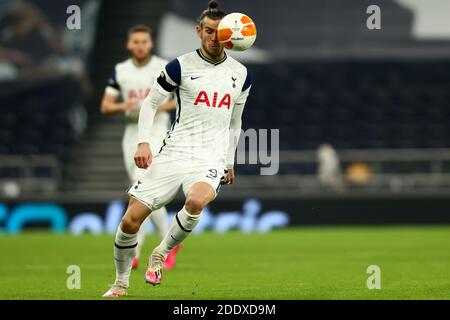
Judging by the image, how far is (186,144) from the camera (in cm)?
868

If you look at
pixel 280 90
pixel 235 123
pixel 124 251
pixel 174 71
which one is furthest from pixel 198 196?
pixel 280 90

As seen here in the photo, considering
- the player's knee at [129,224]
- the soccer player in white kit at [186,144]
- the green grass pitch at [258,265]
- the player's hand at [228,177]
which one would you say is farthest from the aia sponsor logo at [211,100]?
the green grass pitch at [258,265]

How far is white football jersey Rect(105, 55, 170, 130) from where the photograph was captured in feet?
39.4

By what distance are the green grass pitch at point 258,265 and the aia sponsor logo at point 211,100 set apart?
155cm

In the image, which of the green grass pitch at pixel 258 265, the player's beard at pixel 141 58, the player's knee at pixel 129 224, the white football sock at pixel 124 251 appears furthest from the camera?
the player's beard at pixel 141 58

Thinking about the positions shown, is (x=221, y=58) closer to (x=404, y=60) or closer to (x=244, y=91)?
(x=244, y=91)

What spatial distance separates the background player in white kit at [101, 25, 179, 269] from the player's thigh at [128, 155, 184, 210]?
318cm

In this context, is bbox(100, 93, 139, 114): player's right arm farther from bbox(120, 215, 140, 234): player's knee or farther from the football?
the football

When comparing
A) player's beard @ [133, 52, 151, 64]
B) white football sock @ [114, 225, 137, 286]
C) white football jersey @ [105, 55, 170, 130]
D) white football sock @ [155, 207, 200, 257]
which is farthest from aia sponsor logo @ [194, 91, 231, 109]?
player's beard @ [133, 52, 151, 64]

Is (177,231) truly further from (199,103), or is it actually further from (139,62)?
(139,62)

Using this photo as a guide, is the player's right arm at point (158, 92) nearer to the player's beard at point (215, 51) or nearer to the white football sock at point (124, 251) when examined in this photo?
the player's beard at point (215, 51)

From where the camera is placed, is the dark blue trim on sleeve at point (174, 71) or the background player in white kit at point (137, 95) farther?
the background player in white kit at point (137, 95)

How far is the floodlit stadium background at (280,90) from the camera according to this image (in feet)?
72.8

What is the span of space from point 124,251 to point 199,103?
1.34 meters
